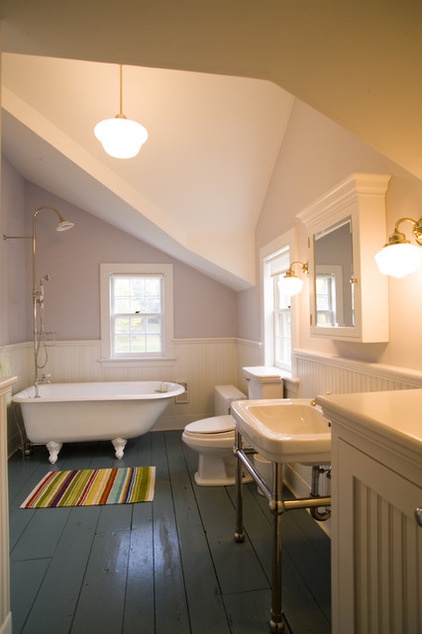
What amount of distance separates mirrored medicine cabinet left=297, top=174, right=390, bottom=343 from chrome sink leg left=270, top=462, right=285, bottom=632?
69cm

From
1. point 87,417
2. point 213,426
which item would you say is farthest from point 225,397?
point 87,417

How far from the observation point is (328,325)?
1.81 m

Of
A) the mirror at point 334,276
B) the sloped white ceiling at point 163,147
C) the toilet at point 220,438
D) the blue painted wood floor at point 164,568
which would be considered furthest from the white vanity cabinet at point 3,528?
the sloped white ceiling at point 163,147

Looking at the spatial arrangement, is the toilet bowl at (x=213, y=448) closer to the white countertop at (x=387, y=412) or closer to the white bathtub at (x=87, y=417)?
the white bathtub at (x=87, y=417)

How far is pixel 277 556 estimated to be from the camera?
1370mm

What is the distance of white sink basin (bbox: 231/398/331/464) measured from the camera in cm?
128

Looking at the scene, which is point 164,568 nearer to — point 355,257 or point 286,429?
point 286,429

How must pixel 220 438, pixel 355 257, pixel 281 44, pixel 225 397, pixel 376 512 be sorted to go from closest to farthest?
pixel 376 512
pixel 281 44
pixel 355 257
pixel 220 438
pixel 225 397

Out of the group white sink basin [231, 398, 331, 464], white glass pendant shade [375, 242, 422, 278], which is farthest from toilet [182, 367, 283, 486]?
white glass pendant shade [375, 242, 422, 278]

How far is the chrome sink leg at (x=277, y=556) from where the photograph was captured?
1.36 meters

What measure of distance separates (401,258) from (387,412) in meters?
0.69

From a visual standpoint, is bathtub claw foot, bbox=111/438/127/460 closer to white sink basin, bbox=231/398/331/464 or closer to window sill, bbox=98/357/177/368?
window sill, bbox=98/357/177/368

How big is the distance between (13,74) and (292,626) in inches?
129

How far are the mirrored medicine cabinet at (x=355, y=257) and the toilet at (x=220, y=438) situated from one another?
31.9 inches
